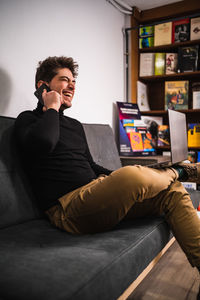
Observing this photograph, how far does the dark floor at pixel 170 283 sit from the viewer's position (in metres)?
1.22

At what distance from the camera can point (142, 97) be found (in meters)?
3.31

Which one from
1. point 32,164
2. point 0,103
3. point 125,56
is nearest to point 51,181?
point 32,164

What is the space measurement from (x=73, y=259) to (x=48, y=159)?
575mm

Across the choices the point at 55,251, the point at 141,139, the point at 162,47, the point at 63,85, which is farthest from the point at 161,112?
the point at 55,251

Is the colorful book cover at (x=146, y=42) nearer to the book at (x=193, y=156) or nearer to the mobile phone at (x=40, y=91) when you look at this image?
the book at (x=193, y=156)

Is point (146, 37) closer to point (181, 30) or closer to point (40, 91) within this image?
point (181, 30)

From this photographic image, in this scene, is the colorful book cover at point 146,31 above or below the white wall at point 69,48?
above

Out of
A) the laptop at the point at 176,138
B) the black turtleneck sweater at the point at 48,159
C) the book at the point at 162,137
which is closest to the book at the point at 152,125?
the book at the point at 162,137

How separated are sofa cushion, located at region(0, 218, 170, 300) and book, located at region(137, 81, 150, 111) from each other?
2.30 m

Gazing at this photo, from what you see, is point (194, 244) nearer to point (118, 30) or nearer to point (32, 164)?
point (32, 164)

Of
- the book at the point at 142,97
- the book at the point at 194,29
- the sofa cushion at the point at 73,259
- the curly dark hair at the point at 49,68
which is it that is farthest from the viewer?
the book at the point at 142,97

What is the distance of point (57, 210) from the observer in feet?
3.69

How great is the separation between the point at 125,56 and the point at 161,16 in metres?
0.65

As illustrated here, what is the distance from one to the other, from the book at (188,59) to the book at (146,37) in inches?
15.6
